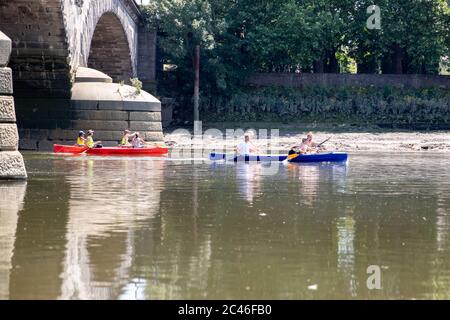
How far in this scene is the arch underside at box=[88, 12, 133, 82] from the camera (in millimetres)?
47781

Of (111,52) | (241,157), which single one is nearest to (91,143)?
(241,157)

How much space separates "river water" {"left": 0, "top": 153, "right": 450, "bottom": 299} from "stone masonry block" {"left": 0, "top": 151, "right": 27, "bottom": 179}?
1.50ft

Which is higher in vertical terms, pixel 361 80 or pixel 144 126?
pixel 361 80

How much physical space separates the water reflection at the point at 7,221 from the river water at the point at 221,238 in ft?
0.07

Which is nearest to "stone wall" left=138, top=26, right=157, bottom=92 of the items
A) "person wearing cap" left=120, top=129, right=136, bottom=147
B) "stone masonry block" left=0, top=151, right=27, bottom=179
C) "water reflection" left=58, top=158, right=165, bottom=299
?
"person wearing cap" left=120, top=129, right=136, bottom=147

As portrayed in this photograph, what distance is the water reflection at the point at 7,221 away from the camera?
10.2m

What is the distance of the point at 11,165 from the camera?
21.4 meters

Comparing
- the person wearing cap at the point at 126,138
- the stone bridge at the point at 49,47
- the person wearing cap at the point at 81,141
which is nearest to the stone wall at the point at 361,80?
the stone bridge at the point at 49,47

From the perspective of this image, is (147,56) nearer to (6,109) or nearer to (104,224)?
(6,109)

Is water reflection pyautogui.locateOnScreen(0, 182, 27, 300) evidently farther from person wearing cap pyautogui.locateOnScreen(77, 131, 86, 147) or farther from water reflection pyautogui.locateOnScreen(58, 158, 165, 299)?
person wearing cap pyautogui.locateOnScreen(77, 131, 86, 147)

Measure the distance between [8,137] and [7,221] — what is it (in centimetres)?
621
